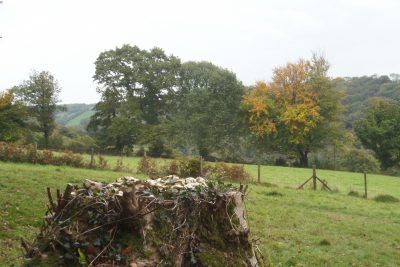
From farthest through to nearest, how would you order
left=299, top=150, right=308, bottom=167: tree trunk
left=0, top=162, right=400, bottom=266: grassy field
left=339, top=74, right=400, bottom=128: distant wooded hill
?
left=339, top=74, right=400, bottom=128: distant wooded hill < left=299, top=150, right=308, bottom=167: tree trunk < left=0, top=162, right=400, bottom=266: grassy field

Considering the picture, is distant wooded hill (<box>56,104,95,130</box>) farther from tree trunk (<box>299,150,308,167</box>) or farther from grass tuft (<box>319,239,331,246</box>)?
grass tuft (<box>319,239,331,246</box>)

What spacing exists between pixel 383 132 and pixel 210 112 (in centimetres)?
2228

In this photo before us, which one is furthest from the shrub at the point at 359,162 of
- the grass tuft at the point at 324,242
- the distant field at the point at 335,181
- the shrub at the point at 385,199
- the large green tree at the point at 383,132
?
the grass tuft at the point at 324,242

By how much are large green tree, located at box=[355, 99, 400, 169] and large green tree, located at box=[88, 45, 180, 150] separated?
2629cm

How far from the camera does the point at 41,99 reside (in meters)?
59.1

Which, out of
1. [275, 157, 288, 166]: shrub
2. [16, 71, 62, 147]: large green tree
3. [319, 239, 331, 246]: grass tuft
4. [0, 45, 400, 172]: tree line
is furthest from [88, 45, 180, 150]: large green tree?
[319, 239, 331, 246]: grass tuft

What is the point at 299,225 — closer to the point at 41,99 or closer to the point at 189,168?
the point at 189,168

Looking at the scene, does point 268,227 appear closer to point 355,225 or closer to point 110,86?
point 355,225

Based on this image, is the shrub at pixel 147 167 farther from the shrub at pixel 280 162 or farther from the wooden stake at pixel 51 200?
the shrub at pixel 280 162

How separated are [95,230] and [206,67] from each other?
63.9m

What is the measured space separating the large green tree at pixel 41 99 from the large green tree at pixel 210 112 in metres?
16.1

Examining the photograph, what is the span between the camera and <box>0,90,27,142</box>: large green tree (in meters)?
47.7

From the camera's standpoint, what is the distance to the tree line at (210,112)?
55.2 m

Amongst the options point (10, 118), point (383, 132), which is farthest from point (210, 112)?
point (10, 118)
